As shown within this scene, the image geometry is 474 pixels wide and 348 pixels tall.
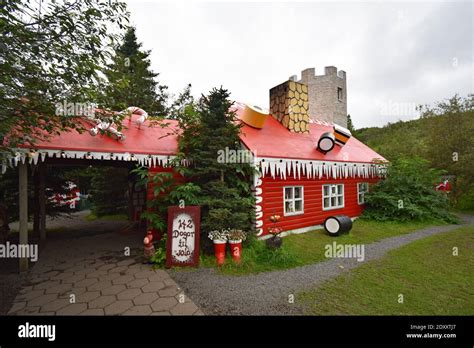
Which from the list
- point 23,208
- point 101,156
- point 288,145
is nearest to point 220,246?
point 101,156

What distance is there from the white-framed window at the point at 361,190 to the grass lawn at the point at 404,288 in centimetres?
531

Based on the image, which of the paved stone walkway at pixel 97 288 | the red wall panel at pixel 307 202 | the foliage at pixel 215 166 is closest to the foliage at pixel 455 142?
the red wall panel at pixel 307 202

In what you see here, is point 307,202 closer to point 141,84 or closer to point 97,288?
point 97,288

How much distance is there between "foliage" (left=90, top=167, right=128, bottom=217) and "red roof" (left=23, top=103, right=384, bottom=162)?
6.67 metres

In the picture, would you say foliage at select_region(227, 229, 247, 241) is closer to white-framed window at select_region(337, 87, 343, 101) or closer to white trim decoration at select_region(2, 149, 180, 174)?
white trim decoration at select_region(2, 149, 180, 174)

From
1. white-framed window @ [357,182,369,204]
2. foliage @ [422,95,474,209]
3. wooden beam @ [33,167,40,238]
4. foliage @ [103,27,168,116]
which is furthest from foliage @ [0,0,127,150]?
foliage @ [422,95,474,209]

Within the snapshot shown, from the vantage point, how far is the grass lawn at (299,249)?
6.17 metres

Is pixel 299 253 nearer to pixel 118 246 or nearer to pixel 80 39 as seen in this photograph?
pixel 118 246

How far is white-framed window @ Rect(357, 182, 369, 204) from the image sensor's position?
12.4m

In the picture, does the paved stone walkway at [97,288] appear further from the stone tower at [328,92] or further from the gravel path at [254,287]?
the stone tower at [328,92]

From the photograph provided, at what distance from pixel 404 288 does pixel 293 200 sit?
4942 millimetres
